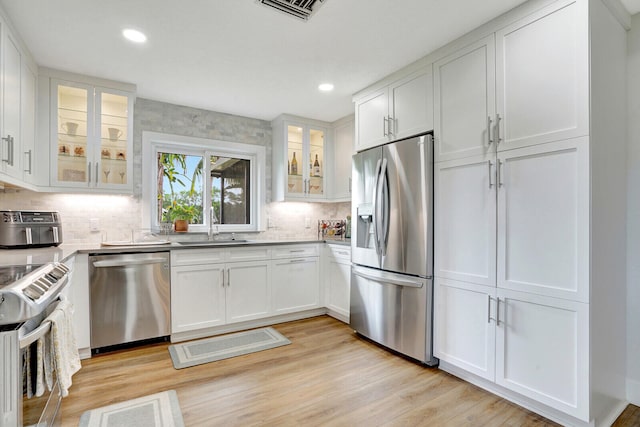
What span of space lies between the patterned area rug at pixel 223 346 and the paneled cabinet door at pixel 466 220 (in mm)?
1660

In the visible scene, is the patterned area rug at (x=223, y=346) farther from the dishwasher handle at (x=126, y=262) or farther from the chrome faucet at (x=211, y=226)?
→ the chrome faucet at (x=211, y=226)

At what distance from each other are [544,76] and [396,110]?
3.81 feet

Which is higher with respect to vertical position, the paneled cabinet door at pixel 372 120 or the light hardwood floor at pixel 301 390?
the paneled cabinet door at pixel 372 120

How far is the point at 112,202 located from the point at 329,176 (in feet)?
8.00

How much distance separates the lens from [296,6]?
2.00 metres

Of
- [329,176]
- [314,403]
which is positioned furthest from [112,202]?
[314,403]

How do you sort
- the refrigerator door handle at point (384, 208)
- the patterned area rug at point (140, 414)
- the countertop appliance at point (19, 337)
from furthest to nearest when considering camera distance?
the refrigerator door handle at point (384, 208) < the patterned area rug at point (140, 414) < the countertop appliance at point (19, 337)

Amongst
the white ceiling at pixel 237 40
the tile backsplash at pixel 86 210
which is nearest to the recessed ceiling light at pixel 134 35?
the white ceiling at pixel 237 40

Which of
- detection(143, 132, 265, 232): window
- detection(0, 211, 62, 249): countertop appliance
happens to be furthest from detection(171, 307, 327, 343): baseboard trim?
detection(0, 211, 62, 249): countertop appliance

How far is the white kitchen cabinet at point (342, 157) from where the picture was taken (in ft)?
13.2

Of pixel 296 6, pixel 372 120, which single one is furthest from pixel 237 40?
pixel 372 120

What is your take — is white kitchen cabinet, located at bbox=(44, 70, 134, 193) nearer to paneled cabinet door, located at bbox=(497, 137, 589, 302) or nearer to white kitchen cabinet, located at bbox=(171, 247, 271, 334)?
white kitchen cabinet, located at bbox=(171, 247, 271, 334)

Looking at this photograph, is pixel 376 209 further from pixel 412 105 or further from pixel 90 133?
pixel 90 133

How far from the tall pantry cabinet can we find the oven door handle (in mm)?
2279
